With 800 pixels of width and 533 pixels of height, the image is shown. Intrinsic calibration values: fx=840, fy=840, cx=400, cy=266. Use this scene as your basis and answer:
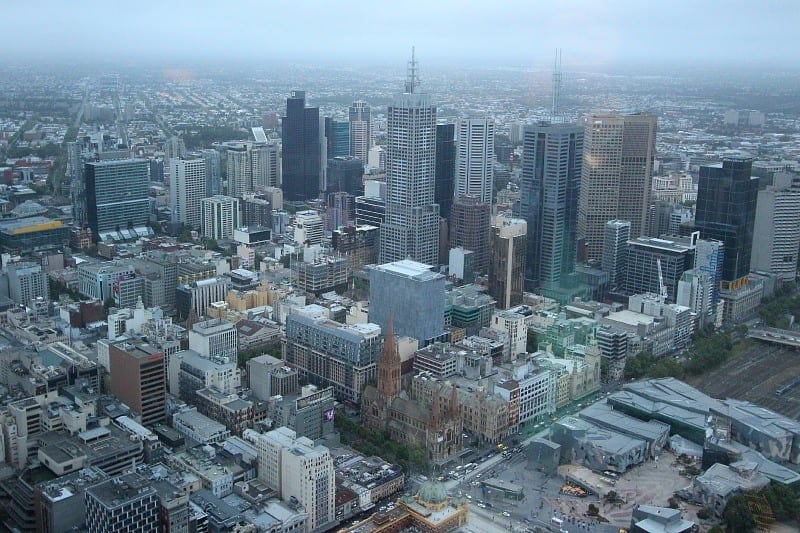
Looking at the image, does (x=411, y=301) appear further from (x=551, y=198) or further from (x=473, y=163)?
(x=473, y=163)

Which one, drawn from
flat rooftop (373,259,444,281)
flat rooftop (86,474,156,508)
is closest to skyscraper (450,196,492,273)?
flat rooftop (373,259,444,281)

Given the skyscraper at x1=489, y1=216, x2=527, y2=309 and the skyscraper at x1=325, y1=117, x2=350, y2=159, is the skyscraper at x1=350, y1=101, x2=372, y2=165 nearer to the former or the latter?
the skyscraper at x1=325, y1=117, x2=350, y2=159

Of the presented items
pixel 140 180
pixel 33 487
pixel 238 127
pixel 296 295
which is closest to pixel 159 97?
pixel 238 127

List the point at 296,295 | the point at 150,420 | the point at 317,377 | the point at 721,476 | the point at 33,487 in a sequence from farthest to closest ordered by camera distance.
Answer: the point at 296,295, the point at 317,377, the point at 150,420, the point at 721,476, the point at 33,487

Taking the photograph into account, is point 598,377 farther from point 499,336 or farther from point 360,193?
point 360,193

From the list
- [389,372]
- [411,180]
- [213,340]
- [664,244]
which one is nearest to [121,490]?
[389,372]

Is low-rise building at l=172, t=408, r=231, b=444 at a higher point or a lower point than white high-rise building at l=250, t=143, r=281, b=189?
lower

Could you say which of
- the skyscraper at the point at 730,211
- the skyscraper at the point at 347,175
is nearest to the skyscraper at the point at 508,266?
the skyscraper at the point at 730,211
